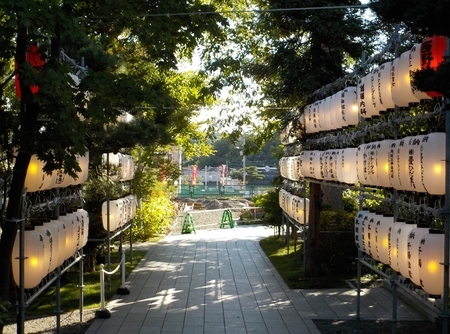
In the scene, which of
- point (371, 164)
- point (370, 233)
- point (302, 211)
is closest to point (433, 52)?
point (371, 164)

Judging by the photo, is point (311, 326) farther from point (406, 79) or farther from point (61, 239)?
point (406, 79)

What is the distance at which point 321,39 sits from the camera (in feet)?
57.0

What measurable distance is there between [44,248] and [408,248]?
481 cm

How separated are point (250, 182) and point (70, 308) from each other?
185 ft

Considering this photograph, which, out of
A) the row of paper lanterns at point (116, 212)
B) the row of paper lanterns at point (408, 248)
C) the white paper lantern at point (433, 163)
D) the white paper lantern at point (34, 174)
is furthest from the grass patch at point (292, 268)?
the white paper lantern at point (34, 174)

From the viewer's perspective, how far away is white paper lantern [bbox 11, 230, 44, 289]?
8.91 m

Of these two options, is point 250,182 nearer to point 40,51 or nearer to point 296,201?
point 296,201

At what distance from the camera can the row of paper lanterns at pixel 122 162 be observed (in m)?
16.1

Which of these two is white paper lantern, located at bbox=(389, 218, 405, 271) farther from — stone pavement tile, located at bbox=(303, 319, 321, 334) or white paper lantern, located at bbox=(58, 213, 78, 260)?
white paper lantern, located at bbox=(58, 213, 78, 260)

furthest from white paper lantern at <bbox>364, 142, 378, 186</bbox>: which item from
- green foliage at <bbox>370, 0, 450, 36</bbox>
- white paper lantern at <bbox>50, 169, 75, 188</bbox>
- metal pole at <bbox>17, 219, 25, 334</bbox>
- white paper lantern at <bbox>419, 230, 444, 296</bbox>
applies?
metal pole at <bbox>17, 219, 25, 334</bbox>

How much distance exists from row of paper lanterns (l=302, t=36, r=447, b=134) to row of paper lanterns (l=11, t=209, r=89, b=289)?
17.1 feet

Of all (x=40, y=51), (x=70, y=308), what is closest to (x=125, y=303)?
(x=70, y=308)

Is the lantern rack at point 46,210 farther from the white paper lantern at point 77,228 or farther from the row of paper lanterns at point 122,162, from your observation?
the row of paper lanterns at point 122,162

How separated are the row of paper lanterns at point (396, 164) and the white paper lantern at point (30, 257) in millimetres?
4925
